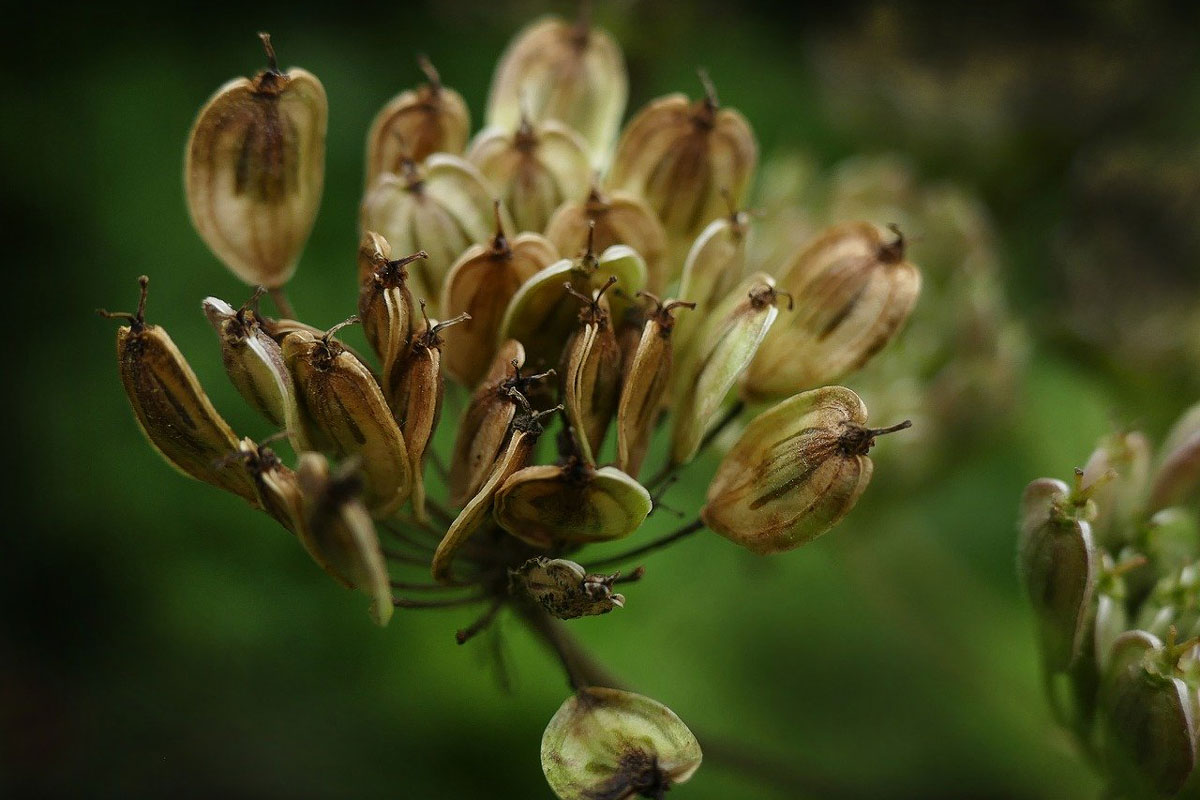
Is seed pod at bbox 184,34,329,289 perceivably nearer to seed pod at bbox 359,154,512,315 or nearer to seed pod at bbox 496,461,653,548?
seed pod at bbox 359,154,512,315

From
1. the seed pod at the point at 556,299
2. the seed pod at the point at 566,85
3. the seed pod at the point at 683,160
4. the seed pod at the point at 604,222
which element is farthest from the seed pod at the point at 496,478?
the seed pod at the point at 566,85

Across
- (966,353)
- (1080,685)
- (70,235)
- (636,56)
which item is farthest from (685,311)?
(70,235)

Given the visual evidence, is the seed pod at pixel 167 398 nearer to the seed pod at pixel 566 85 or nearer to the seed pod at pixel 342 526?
the seed pod at pixel 342 526

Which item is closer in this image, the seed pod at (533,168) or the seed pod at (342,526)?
the seed pod at (342,526)

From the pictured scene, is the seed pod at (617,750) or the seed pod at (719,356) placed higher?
the seed pod at (719,356)

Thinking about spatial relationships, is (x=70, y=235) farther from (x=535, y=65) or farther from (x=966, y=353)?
(x=966, y=353)

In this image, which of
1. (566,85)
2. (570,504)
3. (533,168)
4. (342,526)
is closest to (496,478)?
(570,504)
